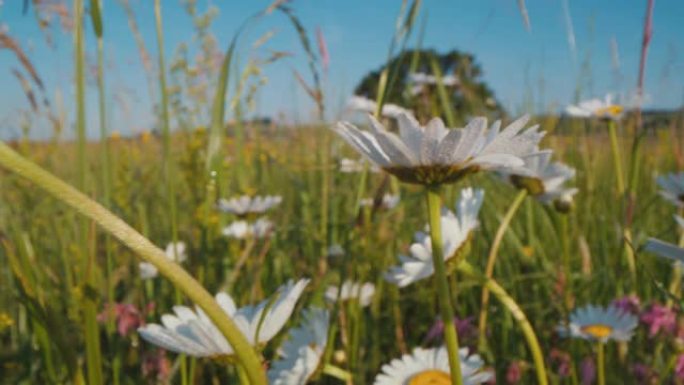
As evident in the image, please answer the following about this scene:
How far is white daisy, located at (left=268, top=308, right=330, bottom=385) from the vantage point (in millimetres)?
665

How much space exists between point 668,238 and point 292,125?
1.81 m

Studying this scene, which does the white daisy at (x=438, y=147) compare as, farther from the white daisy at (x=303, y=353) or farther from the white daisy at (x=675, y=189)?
the white daisy at (x=675, y=189)

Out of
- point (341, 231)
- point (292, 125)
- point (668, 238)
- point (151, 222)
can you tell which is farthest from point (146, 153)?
point (668, 238)

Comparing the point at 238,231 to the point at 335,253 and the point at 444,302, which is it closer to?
the point at 335,253

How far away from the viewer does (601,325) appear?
2.76 feet

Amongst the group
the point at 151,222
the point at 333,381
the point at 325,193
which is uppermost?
the point at 325,193

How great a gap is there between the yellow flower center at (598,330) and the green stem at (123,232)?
568 millimetres

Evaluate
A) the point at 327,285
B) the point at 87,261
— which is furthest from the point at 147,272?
the point at 87,261

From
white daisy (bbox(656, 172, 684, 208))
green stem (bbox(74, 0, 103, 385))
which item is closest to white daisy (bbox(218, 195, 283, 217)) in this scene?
green stem (bbox(74, 0, 103, 385))

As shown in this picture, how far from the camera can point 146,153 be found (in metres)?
4.09

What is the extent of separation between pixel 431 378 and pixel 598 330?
0.25 metres

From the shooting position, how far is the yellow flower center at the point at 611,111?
133cm

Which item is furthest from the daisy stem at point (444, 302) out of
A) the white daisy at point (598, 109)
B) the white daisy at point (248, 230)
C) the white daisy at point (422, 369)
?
the white daisy at point (598, 109)

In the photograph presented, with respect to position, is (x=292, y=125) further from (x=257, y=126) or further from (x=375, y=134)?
(x=375, y=134)
